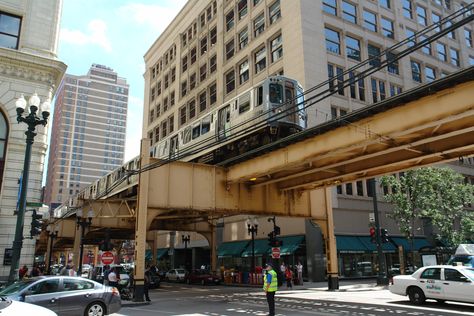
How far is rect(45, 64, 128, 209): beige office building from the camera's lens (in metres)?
148

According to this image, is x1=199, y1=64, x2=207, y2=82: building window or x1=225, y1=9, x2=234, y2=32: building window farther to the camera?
x1=199, y1=64, x2=207, y2=82: building window

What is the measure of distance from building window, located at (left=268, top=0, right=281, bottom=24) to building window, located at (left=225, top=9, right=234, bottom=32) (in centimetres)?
720

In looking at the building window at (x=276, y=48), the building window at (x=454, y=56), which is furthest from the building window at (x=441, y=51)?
the building window at (x=276, y=48)

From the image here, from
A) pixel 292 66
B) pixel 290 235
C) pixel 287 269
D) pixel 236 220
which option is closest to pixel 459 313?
pixel 287 269

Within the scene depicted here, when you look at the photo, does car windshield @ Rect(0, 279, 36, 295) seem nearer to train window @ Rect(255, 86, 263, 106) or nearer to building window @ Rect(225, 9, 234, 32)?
train window @ Rect(255, 86, 263, 106)

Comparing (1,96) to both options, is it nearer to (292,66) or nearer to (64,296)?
(64,296)

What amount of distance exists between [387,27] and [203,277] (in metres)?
30.3

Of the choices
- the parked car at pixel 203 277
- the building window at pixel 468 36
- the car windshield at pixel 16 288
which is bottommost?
the parked car at pixel 203 277

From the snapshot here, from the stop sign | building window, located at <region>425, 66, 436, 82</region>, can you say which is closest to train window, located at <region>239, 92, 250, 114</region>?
the stop sign

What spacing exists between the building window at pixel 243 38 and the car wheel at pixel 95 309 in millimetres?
34075

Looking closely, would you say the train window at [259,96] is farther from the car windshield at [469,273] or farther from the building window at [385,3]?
the building window at [385,3]

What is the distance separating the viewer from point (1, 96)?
21.7m

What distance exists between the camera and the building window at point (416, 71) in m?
42.9

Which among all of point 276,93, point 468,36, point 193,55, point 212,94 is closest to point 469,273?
point 276,93
